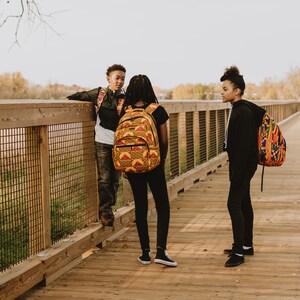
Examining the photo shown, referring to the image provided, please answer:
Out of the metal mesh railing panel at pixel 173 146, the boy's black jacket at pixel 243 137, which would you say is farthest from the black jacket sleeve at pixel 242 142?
the metal mesh railing panel at pixel 173 146

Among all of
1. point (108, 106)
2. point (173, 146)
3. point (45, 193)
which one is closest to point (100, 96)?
point (108, 106)

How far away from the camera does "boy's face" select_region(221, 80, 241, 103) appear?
5.73 metres

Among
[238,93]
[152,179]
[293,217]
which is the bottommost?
[293,217]

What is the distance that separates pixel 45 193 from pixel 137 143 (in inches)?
31.8

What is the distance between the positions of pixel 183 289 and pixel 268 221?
3.04 meters

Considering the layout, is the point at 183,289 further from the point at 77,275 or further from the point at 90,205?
the point at 90,205

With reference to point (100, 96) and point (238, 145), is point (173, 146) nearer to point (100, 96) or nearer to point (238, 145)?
point (100, 96)

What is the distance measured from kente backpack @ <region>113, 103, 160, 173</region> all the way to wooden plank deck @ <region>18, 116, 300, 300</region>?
89 cm

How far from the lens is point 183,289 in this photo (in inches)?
203

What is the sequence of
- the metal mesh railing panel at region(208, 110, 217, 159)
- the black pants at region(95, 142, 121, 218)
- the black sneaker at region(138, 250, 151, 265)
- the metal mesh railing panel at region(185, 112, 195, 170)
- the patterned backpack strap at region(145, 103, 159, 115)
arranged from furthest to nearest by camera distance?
the metal mesh railing panel at region(208, 110, 217, 159), the metal mesh railing panel at region(185, 112, 195, 170), the black pants at region(95, 142, 121, 218), the black sneaker at region(138, 250, 151, 265), the patterned backpack strap at region(145, 103, 159, 115)

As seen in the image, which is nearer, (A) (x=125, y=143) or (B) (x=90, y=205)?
(A) (x=125, y=143)

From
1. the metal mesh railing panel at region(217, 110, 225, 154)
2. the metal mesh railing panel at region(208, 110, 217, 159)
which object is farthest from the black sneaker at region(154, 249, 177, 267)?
the metal mesh railing panel at region(217, 110, 225, 154)

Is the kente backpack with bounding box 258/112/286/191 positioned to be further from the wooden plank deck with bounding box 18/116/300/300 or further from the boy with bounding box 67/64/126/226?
the boy with bounding box 67/64/126/226

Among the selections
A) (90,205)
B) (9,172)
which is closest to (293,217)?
(90,205)
